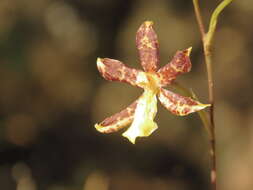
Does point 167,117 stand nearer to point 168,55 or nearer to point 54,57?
point 168,55

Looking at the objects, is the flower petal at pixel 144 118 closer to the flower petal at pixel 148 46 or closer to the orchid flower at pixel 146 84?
the orchid flower at pixel 146 84

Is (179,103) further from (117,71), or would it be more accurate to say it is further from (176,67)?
(117,71)

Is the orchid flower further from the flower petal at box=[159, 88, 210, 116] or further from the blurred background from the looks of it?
the blurred background

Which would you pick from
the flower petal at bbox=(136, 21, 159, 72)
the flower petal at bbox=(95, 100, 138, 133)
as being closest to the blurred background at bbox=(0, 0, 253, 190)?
the flower petal at bbox=(95, 100, 138, 133)

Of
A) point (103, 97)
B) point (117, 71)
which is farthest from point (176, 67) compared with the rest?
point (103, 97)

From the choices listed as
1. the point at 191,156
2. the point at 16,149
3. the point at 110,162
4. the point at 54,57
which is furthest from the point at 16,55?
the point at 191,156

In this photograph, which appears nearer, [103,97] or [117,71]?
[117,71]
